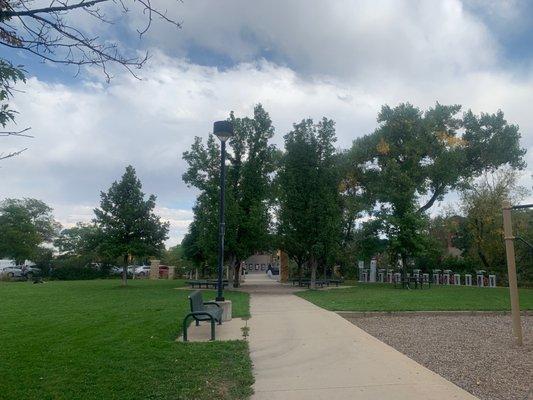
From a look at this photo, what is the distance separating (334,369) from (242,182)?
18429mm

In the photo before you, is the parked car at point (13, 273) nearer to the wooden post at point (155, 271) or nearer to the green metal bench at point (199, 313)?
the wooden post at point (155, 271)

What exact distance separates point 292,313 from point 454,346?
490cm

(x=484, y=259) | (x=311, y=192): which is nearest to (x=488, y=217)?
(x=484, y=259)

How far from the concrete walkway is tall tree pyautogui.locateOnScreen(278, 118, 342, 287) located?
14.2 meters

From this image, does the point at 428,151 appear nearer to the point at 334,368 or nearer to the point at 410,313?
the point at 410,313

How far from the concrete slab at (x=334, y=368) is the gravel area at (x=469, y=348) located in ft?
1.28

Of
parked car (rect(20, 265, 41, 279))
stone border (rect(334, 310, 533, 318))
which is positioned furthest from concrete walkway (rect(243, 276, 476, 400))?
parked car (rect(20, 265, 41, 279))

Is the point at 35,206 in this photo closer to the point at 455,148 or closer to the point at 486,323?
the point at 455,148

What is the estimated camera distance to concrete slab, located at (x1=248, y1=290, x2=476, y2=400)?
4.91m

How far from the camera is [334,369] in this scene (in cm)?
589

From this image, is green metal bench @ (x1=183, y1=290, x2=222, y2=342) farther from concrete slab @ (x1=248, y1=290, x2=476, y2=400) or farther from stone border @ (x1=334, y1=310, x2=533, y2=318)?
stone border @ (x1=334, y1=310, x2=533, y2=318)

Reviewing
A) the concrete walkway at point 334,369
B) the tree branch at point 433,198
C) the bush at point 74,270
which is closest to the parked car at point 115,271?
the bush at point 74,270

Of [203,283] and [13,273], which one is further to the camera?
[13,273]

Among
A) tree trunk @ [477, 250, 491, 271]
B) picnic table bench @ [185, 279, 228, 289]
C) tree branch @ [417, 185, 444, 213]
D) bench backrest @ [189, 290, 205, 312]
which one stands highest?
tree branch @ [417, 185, 444, 213]
